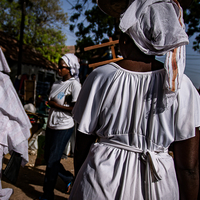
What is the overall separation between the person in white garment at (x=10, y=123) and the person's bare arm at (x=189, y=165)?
1.88 metres

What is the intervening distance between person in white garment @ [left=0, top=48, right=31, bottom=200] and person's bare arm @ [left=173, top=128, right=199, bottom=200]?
188 centimetres

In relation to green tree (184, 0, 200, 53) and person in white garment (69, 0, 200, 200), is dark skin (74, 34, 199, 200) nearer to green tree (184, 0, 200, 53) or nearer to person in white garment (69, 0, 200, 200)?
person in white garment (69, 0, 200, 200)

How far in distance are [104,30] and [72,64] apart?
9.79 meters

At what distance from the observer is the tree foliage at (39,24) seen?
86.6 ft

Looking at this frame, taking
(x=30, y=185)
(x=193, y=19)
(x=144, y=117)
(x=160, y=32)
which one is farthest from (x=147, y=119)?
(x=193, y=19)

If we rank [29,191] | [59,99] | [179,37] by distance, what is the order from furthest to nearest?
1. [29,191]
2. [59,99]
3. [179,37]

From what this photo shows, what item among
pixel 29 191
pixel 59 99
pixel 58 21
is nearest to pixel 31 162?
pixel 29 191

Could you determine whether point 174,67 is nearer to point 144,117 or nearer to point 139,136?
point 144,117

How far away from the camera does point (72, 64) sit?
3680mm

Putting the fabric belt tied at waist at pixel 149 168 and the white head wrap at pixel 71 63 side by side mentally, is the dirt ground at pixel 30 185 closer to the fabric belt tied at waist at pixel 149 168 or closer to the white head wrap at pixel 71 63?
the white head wrap at pixel 71 63

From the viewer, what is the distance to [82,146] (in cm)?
143

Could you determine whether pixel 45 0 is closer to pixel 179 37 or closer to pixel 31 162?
pixel 31 162

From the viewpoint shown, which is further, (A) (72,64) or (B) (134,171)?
(A) (72,64)

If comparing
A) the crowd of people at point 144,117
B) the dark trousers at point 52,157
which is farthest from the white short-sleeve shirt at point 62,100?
the crowd of people at point 144,117
